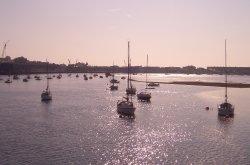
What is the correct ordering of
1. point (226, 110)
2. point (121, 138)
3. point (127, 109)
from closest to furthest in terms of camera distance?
point (121, 138) → point (127, 109) → point (226, 110)

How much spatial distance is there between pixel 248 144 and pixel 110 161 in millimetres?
22545

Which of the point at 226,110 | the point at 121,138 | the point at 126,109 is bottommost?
the point at 121,138

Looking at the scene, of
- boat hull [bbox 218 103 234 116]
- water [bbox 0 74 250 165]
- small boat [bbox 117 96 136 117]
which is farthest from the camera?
boat hull [bbox 218 103 234 116]

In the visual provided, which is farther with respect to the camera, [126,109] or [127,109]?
[126,109]

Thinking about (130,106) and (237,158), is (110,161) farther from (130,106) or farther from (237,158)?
(130,106)

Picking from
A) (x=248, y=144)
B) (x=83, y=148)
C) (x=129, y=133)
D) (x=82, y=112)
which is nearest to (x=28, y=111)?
(x=82, y=112)

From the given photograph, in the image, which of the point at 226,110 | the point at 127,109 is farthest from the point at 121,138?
the point at 226,110

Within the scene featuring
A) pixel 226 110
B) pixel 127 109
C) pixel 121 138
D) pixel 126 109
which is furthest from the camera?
pixel 226 110

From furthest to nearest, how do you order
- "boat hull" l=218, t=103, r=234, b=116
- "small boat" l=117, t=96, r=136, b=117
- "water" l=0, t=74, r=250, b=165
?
1. "boat hull" l=218, t=103, r=234, b=116
2. "small boat" l=117, t=96, r=136, b=117
3. "water" l=0, t=74, r=250, b=165

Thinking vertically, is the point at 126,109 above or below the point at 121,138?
above

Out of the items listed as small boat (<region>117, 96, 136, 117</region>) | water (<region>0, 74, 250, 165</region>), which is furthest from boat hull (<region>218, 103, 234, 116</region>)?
small boat (<region>117, 96, 136, 117</region>)

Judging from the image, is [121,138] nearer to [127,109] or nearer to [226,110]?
[127,109]

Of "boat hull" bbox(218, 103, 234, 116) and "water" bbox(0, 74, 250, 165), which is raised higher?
"boat hull" bbox(218, 103, 234, 116)

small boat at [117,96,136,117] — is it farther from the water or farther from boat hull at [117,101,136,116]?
the water
